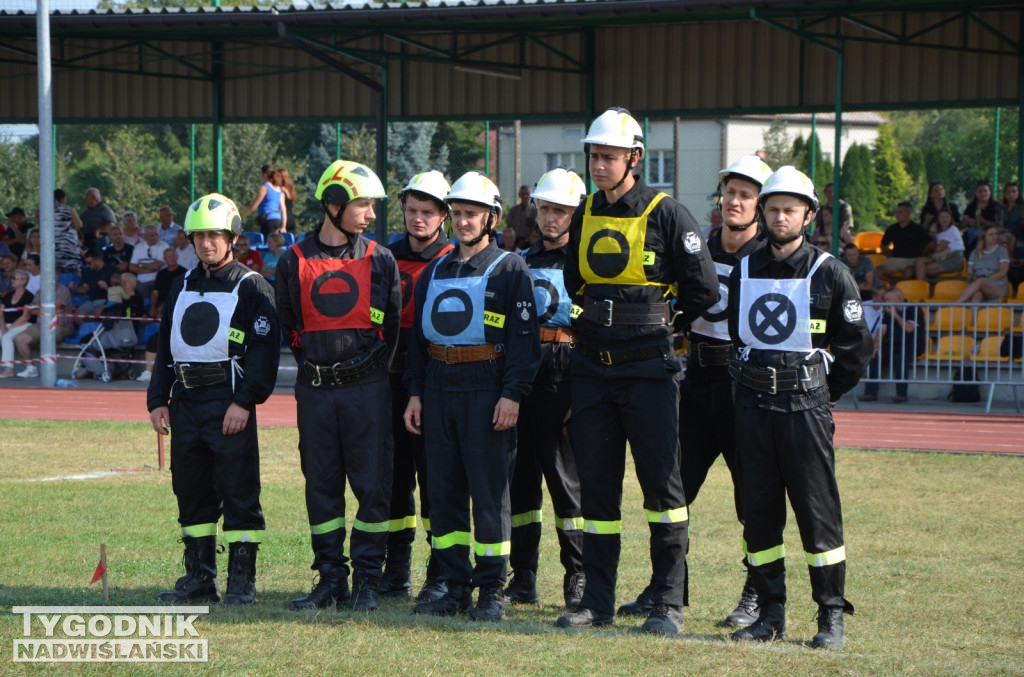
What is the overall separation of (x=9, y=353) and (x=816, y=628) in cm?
1627

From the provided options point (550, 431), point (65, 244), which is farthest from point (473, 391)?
point (65, 244)

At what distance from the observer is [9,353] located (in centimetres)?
1992

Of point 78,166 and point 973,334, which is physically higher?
point 78,166

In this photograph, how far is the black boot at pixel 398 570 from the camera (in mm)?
7562

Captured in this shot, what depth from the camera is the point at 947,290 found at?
17609mm

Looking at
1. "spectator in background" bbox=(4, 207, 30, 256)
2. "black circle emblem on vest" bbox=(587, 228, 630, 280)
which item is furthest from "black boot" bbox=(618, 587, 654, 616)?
"spectator in background" bbox=(4, 207, 30, 256)

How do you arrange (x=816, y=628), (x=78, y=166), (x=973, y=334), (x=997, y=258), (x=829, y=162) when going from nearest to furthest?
1. (x=816, y=628)
2. (x=973, y=334)
3. (x=997, y=258)
4. (x=78, y=166)
5. (x=829, y=162)

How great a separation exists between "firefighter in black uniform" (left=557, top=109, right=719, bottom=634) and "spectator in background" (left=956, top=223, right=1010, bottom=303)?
1118cm

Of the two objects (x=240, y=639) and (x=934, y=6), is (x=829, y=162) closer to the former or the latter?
(x=934, y=6)

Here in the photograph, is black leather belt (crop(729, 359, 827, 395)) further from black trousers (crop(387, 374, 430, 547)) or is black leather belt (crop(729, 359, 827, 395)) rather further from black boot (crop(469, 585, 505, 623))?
black trousers (crop(387, 374, 430, 547))

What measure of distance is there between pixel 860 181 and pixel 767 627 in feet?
145

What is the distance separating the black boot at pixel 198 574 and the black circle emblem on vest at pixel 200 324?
44.7 inches

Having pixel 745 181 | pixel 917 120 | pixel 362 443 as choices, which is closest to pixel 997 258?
pixel 745 181

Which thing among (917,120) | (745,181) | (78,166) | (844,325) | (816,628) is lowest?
(816,628)
